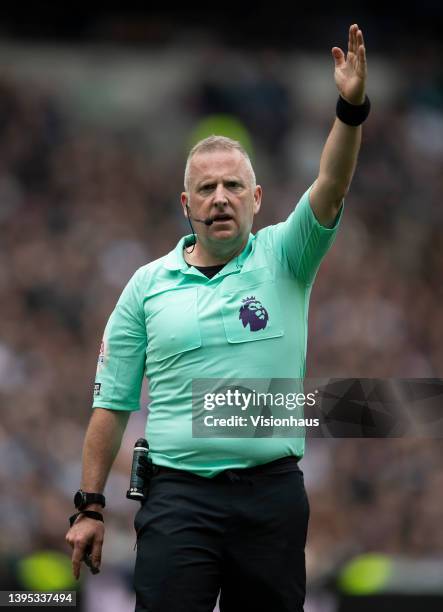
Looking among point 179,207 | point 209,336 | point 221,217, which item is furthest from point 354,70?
point 179,207

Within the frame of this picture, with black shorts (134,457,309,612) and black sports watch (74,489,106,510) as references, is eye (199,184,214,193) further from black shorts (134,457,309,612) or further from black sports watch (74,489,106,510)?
black sports watch (74,489,106,510)

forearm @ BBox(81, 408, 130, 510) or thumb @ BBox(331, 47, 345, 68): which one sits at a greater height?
thumb @ BBox(331, 47, 345, 68)

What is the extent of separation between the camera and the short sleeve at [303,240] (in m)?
3.75

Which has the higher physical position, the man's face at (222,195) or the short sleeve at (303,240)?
the man's face at (222,195)

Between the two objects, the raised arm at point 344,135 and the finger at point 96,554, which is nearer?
the raised arm at point 344,135

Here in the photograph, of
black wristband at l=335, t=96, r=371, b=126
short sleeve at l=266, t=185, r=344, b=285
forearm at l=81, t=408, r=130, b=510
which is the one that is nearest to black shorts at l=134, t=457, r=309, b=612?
forearm at l=81, t=408, r=130, b=510

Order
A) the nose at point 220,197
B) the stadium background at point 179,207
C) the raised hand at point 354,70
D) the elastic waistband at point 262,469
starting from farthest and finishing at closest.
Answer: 1. the stadium background at point 179,207
2. the nose at point 220,197
3. the elastic waistband at point 262,469
4. the raised hand at point 354,70

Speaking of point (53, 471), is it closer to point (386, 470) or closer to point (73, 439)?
point (73, 439)

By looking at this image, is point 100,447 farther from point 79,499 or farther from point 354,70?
point 354,70

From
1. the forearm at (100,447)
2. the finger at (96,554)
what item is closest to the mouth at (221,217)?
the forearm at (100,447)

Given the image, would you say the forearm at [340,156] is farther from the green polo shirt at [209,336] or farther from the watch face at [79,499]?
the watch face at [79,499]

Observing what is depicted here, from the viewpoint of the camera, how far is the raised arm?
11.7 ft

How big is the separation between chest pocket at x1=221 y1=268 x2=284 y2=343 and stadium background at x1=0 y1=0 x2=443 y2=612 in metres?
4.08

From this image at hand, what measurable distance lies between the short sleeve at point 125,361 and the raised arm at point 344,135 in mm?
824
